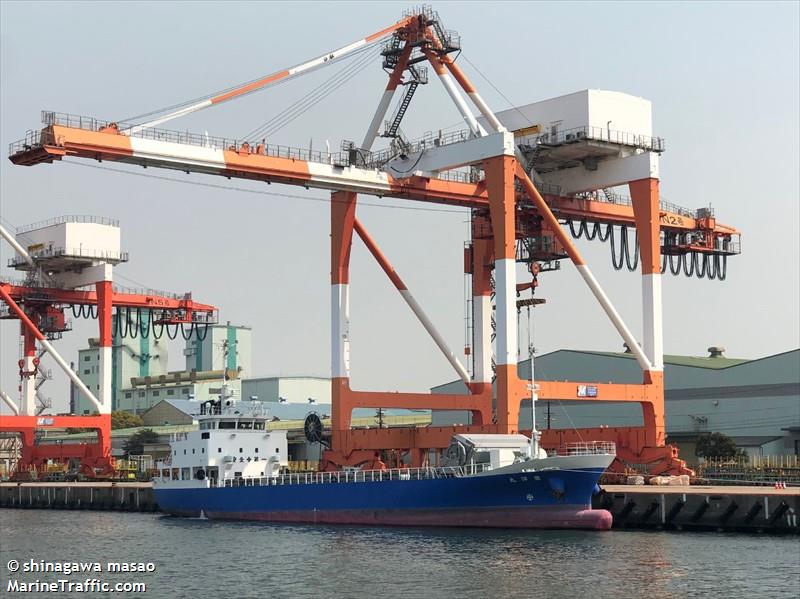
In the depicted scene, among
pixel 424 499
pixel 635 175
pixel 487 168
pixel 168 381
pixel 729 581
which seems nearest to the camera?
pixel 729 581

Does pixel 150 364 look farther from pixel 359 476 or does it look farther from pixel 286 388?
pixel 359 476

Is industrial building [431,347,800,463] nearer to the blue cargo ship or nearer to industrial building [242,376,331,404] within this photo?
the blue cargo ship

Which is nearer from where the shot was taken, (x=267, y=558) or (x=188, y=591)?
(x=188, y=591)

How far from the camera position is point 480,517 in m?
50.2

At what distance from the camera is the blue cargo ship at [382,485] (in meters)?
48.5

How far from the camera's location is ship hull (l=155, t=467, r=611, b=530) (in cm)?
4838

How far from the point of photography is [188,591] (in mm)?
36500

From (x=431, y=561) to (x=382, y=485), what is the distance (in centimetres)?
1226

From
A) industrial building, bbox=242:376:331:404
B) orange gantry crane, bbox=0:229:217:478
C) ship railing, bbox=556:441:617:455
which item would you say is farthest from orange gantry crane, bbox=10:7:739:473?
industrial building, bbox=242:376:331:404

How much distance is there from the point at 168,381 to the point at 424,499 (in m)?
107

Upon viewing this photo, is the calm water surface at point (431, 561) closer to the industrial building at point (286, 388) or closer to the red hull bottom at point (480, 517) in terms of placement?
the red hull bottom at point (480, 517)

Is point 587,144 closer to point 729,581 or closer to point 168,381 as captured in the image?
point 729,581

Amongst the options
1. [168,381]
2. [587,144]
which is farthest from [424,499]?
[168,381]

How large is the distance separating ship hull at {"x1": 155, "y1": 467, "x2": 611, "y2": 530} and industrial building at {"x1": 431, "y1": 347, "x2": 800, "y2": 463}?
2340cm
